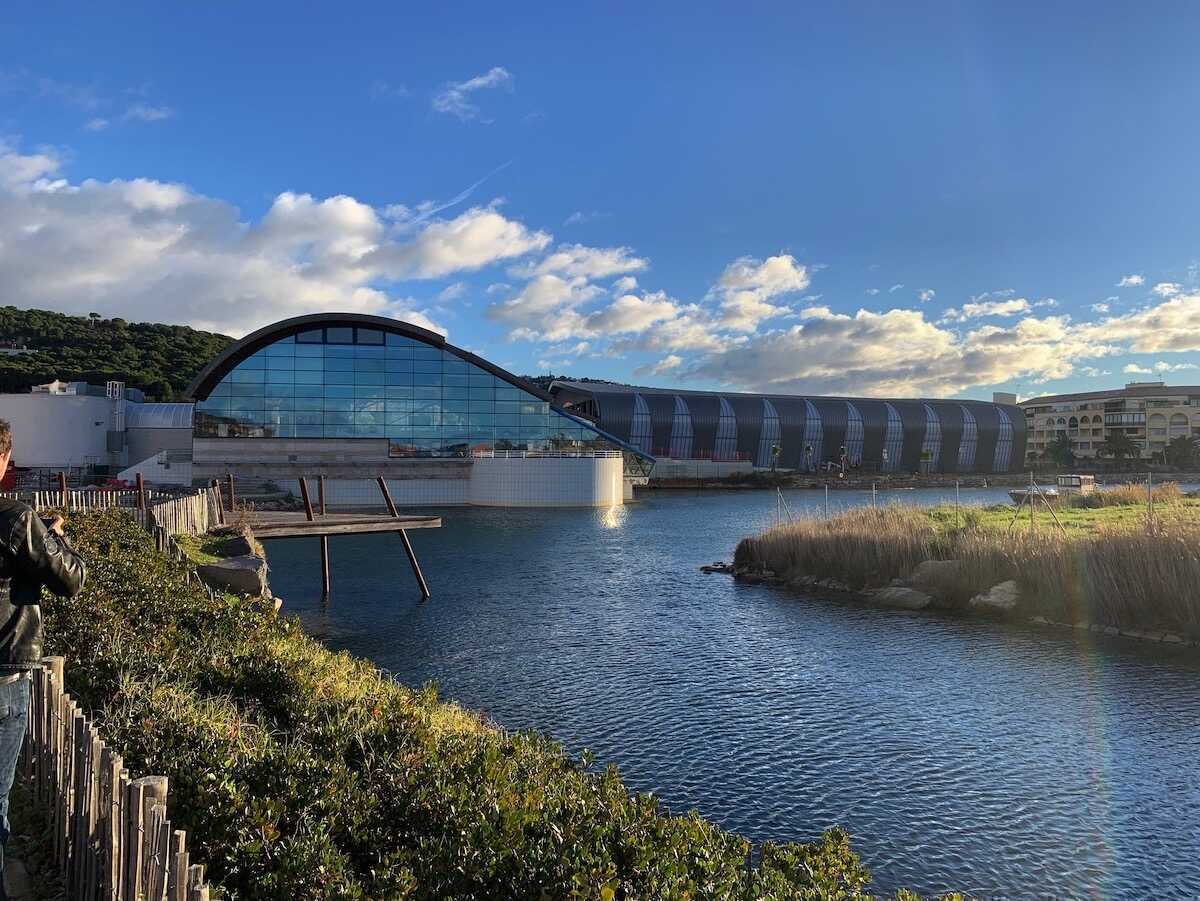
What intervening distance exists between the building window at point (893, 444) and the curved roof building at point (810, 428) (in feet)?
0.47

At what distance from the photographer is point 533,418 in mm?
61906

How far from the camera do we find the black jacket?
3.86 metres

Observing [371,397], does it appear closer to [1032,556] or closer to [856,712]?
[1032,556]

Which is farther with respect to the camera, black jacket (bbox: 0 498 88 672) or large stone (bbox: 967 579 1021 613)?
large stone (bbox: 967 579 1021 613)

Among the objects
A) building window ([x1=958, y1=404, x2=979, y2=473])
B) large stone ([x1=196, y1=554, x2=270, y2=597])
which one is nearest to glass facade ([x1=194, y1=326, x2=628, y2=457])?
large stone ([x1=196, y1=554, x2=270, y2=597])

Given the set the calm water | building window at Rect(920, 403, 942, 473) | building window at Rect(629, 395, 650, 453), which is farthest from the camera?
building window at Rect(920, 403, 942, 473)

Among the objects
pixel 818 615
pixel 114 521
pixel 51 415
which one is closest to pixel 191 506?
pixel 114 521

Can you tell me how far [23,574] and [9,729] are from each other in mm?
807

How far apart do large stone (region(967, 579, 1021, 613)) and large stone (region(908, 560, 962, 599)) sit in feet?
2.97

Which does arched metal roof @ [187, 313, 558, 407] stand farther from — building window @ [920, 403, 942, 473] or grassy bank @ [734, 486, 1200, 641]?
building window @ [920, 403, 942, 473]

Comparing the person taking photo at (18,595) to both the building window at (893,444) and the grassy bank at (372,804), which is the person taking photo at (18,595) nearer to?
the grassy bank at (372,804)

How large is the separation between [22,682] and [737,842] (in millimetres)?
4093

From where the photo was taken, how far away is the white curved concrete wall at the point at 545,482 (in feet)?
193

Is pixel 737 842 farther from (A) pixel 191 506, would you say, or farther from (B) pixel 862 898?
(A) pixel 191 506
